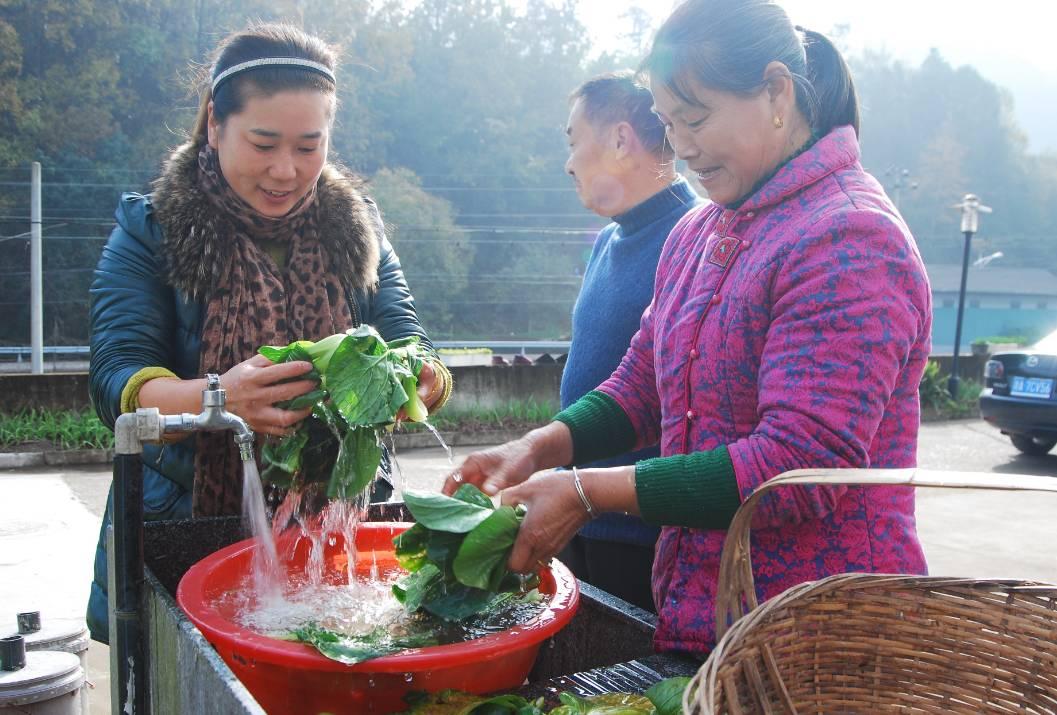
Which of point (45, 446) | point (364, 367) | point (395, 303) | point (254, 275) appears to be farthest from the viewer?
point (45, 446)

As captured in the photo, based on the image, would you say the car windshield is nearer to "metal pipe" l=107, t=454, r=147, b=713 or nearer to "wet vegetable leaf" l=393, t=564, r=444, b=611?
"wet vegetable leaf" l=393, t=564, r=444, b=611

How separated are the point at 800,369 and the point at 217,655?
0.96m

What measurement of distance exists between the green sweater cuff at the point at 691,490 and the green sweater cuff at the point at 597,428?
1.72 ft

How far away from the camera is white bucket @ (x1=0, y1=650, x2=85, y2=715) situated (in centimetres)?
243

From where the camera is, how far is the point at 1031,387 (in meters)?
10.3

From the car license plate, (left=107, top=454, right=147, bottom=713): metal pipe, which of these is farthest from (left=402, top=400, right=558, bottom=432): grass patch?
(left=107, top=454, right=147, bottom=713): metal pipe

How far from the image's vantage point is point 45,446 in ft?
33.6

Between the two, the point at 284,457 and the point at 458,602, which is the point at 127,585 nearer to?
the point at 284,457

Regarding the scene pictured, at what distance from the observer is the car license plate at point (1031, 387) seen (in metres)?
10.1

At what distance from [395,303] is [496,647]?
1384 millimetres

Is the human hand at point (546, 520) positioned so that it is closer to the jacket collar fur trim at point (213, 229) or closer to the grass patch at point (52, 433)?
the jacket collar fur trim at point (213, 229)

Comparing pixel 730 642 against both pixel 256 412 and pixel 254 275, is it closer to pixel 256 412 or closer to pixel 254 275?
pixel 256 412

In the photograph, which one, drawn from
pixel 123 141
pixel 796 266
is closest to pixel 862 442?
pixel 796 266

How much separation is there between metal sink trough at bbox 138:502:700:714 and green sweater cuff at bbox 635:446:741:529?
0.27 m
